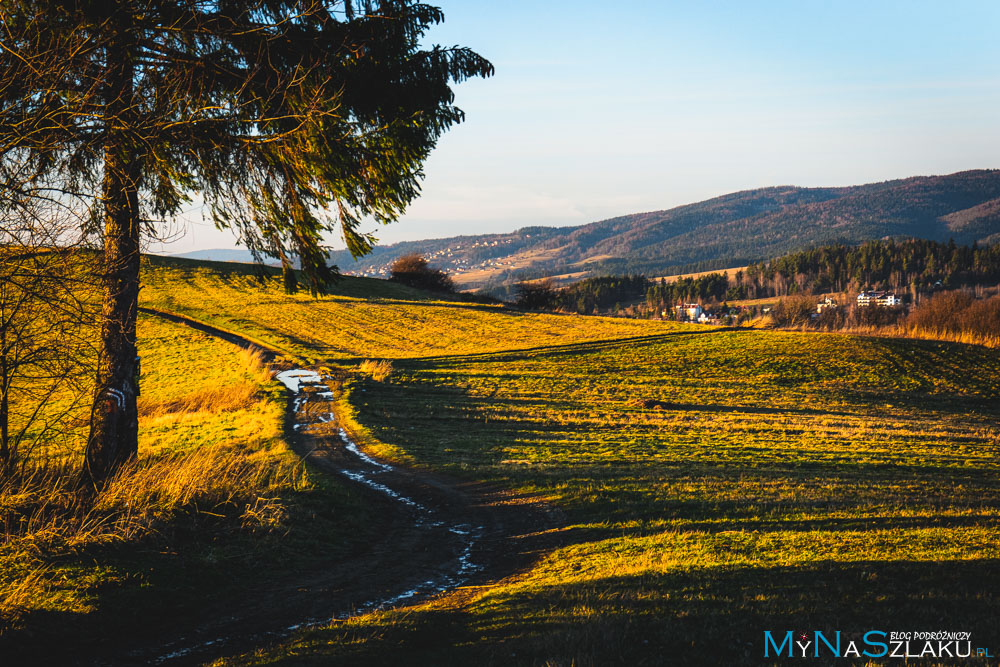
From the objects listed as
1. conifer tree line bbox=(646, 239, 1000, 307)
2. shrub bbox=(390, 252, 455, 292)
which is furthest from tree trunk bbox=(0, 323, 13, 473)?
conifer tree line bbox=(646, 239, 1000, 307)

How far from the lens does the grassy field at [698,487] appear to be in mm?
5715

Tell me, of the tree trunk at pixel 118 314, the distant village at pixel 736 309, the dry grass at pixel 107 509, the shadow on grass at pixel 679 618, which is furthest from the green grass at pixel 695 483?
the distant village at pixel 736 309

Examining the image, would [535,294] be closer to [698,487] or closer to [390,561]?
[698,487]

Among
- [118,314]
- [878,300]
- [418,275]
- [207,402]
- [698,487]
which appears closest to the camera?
[118,314]

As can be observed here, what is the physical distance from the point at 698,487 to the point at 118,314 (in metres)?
10.9

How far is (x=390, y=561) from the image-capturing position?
8969 millimetres

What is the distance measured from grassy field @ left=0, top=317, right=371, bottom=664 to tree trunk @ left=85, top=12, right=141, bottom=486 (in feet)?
1.59

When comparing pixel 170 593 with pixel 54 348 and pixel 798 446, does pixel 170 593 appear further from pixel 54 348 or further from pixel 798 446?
pixel 798 446

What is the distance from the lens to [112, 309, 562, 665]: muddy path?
251 inches

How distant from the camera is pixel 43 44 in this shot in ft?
22.9

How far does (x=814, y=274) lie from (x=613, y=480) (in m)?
153

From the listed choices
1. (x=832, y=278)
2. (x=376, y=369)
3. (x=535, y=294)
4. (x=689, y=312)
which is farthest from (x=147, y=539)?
(x=832, y=278)

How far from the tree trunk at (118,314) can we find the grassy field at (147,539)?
0.48m

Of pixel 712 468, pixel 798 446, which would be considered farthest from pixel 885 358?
pixel 712 468
